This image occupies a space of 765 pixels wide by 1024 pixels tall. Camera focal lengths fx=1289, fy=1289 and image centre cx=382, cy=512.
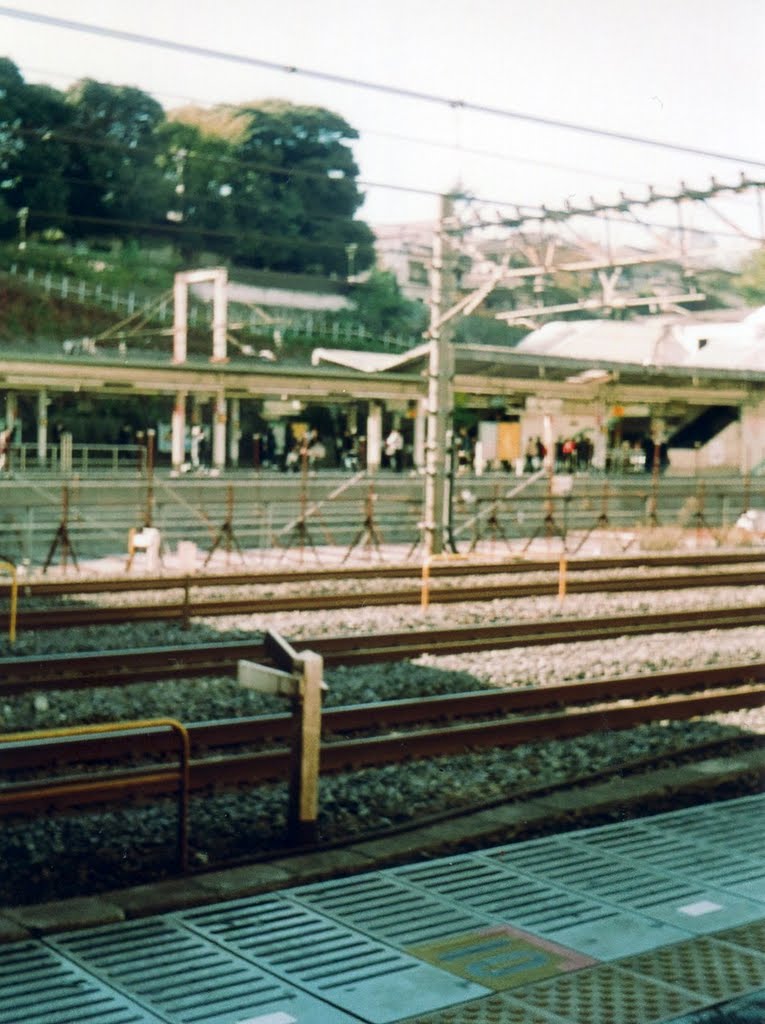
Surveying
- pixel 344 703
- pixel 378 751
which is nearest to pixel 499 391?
pixel 344 703

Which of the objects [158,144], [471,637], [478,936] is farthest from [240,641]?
[158,144]

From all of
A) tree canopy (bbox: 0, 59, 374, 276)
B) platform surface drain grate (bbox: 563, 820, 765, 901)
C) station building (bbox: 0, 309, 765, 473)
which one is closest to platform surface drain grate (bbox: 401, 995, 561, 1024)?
platform surface drain grate (bbox: 563, 820, 765, 901)

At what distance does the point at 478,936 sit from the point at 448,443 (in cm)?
1790

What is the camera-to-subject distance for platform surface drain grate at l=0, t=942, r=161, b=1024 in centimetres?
432

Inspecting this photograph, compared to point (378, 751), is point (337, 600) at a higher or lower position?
higher

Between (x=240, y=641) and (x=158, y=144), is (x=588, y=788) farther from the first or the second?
(x=158, y=144)

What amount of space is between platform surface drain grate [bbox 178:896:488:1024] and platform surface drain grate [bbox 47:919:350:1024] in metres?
0.09

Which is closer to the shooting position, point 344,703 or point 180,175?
point 344,703

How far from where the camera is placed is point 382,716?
962 centimetres

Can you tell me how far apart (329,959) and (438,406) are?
15.5 m

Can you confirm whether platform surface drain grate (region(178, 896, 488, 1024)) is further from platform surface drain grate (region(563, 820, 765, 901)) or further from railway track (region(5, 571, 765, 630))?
railway track (region(5, 571, 765, 630))

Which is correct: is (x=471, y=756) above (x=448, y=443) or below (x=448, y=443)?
below

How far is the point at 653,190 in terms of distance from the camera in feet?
52.9

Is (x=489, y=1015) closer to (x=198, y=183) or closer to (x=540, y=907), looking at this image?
(x=540, y=907)
